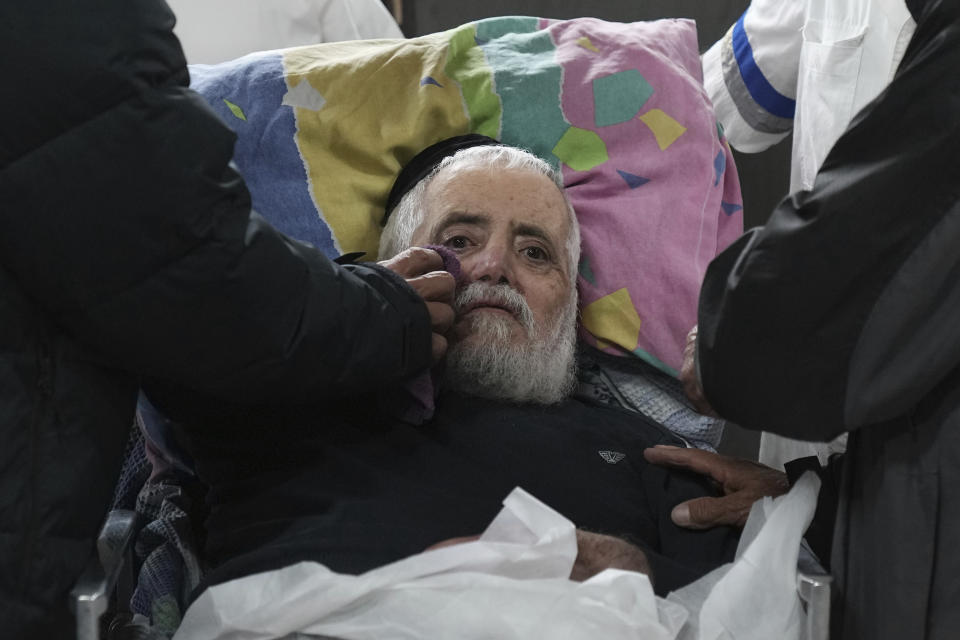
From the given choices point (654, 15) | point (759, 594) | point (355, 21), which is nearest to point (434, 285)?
point (759, 594)

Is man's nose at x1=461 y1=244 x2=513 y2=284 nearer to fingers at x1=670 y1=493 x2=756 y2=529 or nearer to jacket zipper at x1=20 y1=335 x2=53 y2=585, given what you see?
fingers at x1=670 y1=493 x2=756 y2=529

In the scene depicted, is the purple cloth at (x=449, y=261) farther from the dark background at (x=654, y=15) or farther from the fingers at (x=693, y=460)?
the dark background at (x=654, y=15)

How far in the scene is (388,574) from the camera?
839mm

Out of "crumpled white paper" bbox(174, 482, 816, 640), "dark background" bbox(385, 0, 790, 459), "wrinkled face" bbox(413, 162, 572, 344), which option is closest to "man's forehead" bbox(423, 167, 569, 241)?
"wrinkled face" bbox(413, 162, 572, 344)

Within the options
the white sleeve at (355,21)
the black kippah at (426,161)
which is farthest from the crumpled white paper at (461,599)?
the white sleeve at (355,21)

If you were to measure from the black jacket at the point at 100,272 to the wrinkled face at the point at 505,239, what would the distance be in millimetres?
585

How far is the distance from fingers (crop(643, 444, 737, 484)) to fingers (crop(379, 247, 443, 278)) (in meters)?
0.37

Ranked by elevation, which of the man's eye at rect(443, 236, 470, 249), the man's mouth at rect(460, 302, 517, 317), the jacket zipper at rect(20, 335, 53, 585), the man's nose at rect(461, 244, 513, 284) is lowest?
the man's mouth at rect(460, 302, 517, 317)

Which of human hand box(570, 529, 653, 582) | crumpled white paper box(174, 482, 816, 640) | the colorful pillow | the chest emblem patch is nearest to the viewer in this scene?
crumpled white paper box(174, 482, 816, 640)

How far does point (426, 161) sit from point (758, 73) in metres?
0.70

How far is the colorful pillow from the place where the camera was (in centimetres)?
161

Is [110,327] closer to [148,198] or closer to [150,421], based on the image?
[148,198]

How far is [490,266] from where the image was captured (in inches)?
56.2

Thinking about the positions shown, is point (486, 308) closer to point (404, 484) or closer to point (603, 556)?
point (404, 484)
